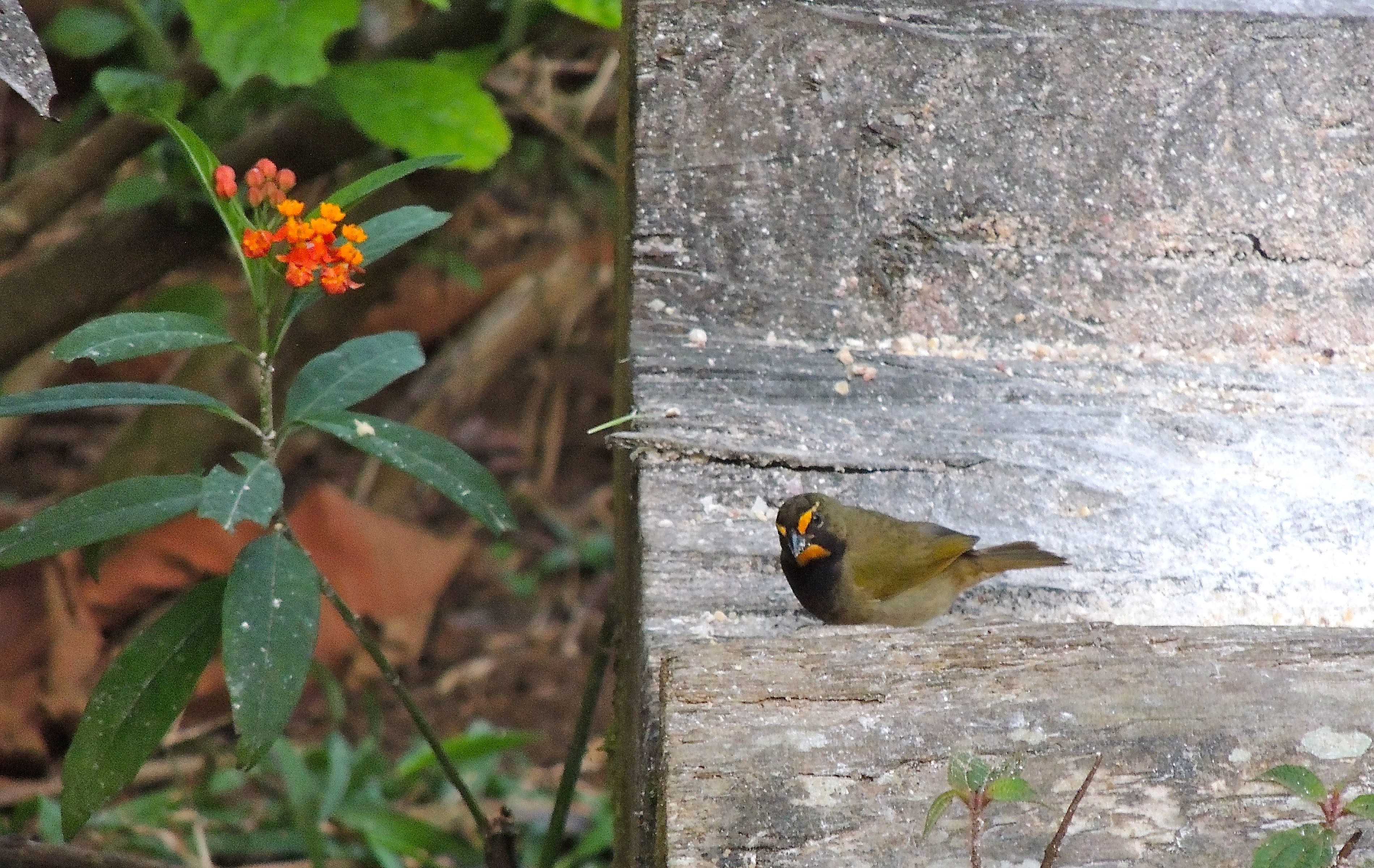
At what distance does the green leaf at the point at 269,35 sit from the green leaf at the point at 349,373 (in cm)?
65

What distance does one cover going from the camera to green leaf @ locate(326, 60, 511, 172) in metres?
2.70

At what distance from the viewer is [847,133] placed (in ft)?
7.88

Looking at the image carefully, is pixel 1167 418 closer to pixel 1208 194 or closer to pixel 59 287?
pixel 1208 194

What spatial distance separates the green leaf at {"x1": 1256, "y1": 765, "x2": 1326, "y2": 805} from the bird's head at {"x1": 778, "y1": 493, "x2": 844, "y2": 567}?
0.88m

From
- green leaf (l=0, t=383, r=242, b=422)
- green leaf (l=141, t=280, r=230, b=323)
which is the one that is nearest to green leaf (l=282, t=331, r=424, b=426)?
green leaf (l=0, t=383, r=242, b=422)

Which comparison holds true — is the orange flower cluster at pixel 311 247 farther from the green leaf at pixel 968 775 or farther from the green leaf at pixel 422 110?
the green leaf at pixel 968 775

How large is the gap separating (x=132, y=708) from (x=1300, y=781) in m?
1.58

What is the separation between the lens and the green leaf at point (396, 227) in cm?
202

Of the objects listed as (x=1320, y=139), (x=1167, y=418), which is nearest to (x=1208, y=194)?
(x=1320, y=139)

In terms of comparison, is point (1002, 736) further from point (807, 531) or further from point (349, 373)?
point (349, 373)

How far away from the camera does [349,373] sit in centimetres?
208

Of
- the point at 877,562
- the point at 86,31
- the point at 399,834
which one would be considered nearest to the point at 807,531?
the point at 877,562

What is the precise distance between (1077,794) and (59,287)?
2909 mm

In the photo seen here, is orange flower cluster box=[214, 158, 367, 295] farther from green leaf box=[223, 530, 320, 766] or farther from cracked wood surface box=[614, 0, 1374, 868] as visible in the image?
cracked wood surface box=[614, 0, 1374, 868]
